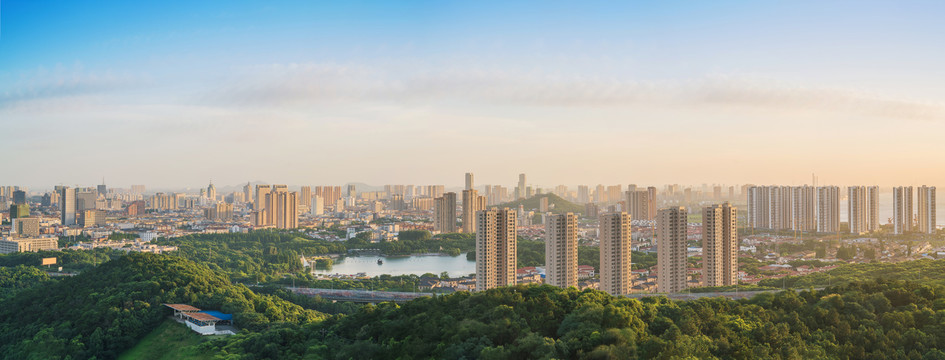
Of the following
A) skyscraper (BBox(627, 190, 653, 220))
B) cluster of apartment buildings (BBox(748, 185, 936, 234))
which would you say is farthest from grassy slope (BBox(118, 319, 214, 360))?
skyscraper (BBox(627, 190, 653, 220))

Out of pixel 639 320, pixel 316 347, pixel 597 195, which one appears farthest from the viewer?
pixel 597 195

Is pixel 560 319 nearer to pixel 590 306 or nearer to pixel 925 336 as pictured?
pixel 590 306

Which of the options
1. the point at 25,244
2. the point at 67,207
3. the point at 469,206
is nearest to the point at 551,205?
the point at 469,206

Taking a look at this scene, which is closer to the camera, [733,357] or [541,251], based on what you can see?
[733,357]

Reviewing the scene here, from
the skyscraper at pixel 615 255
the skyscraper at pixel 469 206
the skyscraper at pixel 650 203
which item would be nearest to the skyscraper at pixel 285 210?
the skyscraper at pixel 469 206

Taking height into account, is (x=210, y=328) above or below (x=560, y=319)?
below

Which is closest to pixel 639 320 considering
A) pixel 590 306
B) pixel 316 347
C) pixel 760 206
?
pixel 590 306

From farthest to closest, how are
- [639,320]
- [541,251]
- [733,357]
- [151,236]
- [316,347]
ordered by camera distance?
[151,236]
[541,251]
[316,347]
[639,320]
[733,357]

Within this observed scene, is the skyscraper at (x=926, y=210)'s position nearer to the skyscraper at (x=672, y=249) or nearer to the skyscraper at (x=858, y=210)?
the skyscraper at (x=858, y=210)
